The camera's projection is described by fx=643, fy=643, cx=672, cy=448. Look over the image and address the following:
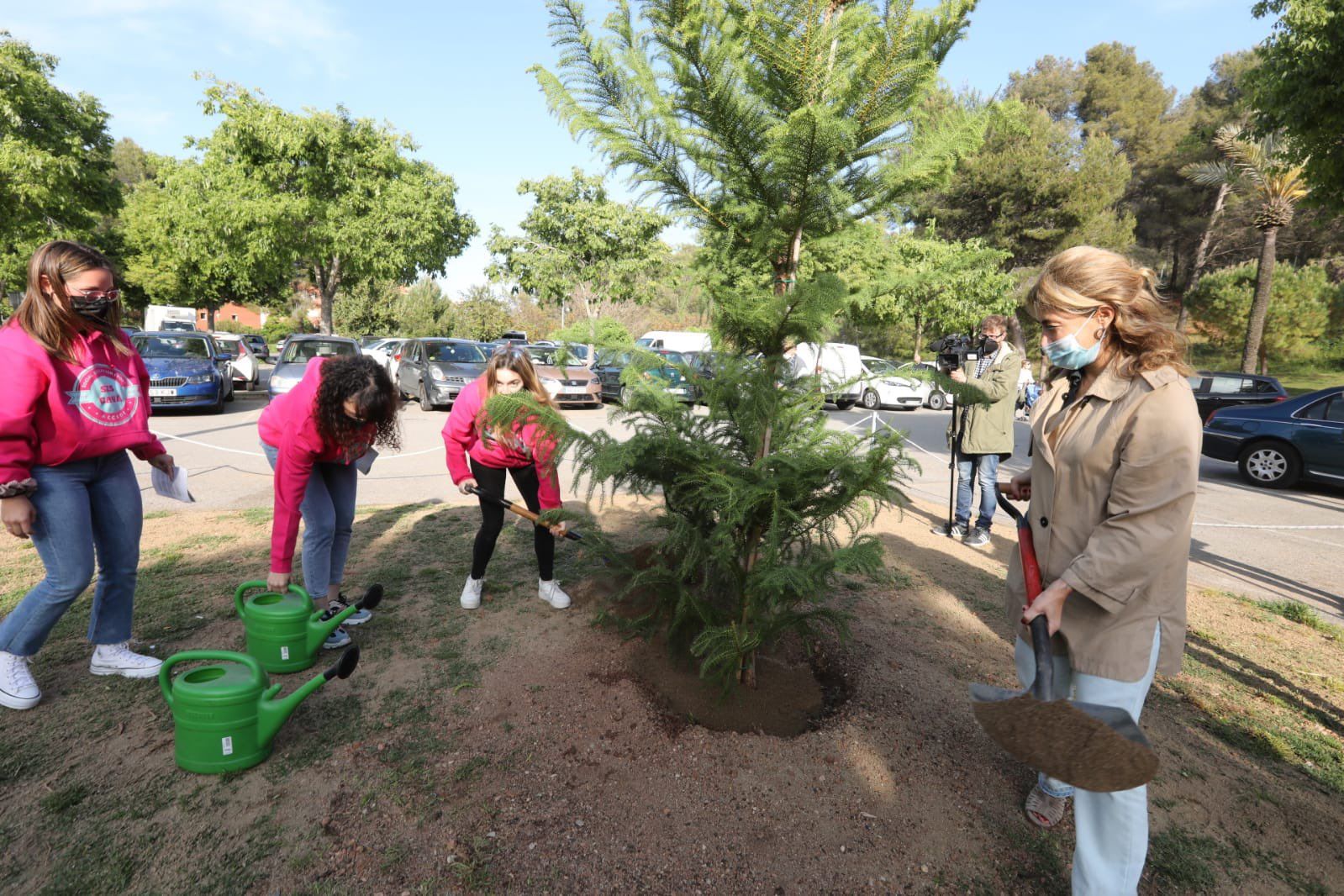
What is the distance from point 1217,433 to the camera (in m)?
9.77

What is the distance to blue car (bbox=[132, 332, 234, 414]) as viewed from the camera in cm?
1169

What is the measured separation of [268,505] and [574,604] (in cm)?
410

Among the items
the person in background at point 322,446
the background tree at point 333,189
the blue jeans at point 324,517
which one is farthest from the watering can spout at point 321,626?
the background tree at point 333,189

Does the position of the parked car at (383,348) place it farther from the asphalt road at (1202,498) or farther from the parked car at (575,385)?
the asphalt road at (1202,498)

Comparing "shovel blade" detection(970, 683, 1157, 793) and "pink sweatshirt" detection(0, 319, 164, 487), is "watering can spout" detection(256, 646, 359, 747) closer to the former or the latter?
"pink sweatshirt" detection(0, 319, 164, 487)

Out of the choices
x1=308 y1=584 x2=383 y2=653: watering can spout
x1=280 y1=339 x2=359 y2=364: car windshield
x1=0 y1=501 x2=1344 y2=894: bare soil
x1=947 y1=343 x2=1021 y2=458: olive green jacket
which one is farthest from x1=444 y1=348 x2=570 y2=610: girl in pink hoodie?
x1=280 y1=339 x2=359 y2=364: car windshield

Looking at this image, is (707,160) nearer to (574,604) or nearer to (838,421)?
(574,604)

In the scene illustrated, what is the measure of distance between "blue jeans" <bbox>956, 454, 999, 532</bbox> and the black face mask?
227 inches

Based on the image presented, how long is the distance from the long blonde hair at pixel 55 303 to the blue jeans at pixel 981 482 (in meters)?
5.84

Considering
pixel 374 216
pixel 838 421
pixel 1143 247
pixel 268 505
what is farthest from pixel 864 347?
pixel 268 505

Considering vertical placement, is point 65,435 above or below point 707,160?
below

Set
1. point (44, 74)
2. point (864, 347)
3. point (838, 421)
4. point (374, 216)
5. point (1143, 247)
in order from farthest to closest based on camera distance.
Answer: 1. point (864, 347)
2. point (1143, 247)
3. point (374, 216)
4. point (44, 74)
5. point (838, 421)

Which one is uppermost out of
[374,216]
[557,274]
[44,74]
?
[44,74]

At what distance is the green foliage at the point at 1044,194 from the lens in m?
26.6
